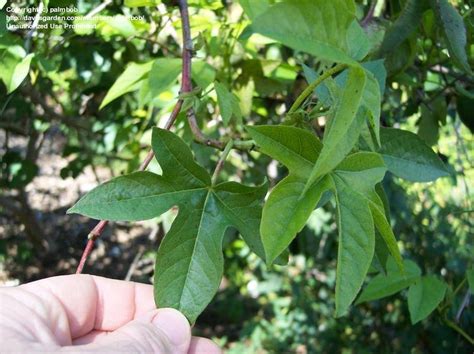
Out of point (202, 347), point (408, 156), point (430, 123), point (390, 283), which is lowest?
point (390, 283)

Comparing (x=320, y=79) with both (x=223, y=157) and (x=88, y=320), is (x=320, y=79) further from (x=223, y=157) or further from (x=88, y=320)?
(x=88, y=320)

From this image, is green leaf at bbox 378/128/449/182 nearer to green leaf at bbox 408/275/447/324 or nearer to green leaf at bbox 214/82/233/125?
green leaf at bbox 214/82/233/125

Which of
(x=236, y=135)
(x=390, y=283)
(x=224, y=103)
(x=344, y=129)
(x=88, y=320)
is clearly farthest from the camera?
(x=236, y=135)

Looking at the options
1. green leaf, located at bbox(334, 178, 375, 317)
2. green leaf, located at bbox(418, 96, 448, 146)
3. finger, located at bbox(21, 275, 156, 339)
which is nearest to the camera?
green leaf, located at bbox(334, 178, 375, 317)

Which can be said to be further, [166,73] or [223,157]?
[166,73]

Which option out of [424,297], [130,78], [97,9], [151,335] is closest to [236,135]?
[130,78]

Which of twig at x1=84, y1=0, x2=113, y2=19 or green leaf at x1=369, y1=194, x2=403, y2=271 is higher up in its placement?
twig at x1=84, y1=0, x2=113, y2=19

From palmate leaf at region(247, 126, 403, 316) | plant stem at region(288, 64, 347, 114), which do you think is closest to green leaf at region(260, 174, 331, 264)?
palmate leaf at region(247, 126, 403, 316)

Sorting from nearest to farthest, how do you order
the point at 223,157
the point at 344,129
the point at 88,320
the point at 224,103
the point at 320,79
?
1. the point at 344,129
2. the point at 320,79
3. the point at 223,157
4. the point at 224,103
5. the point at 88,320
